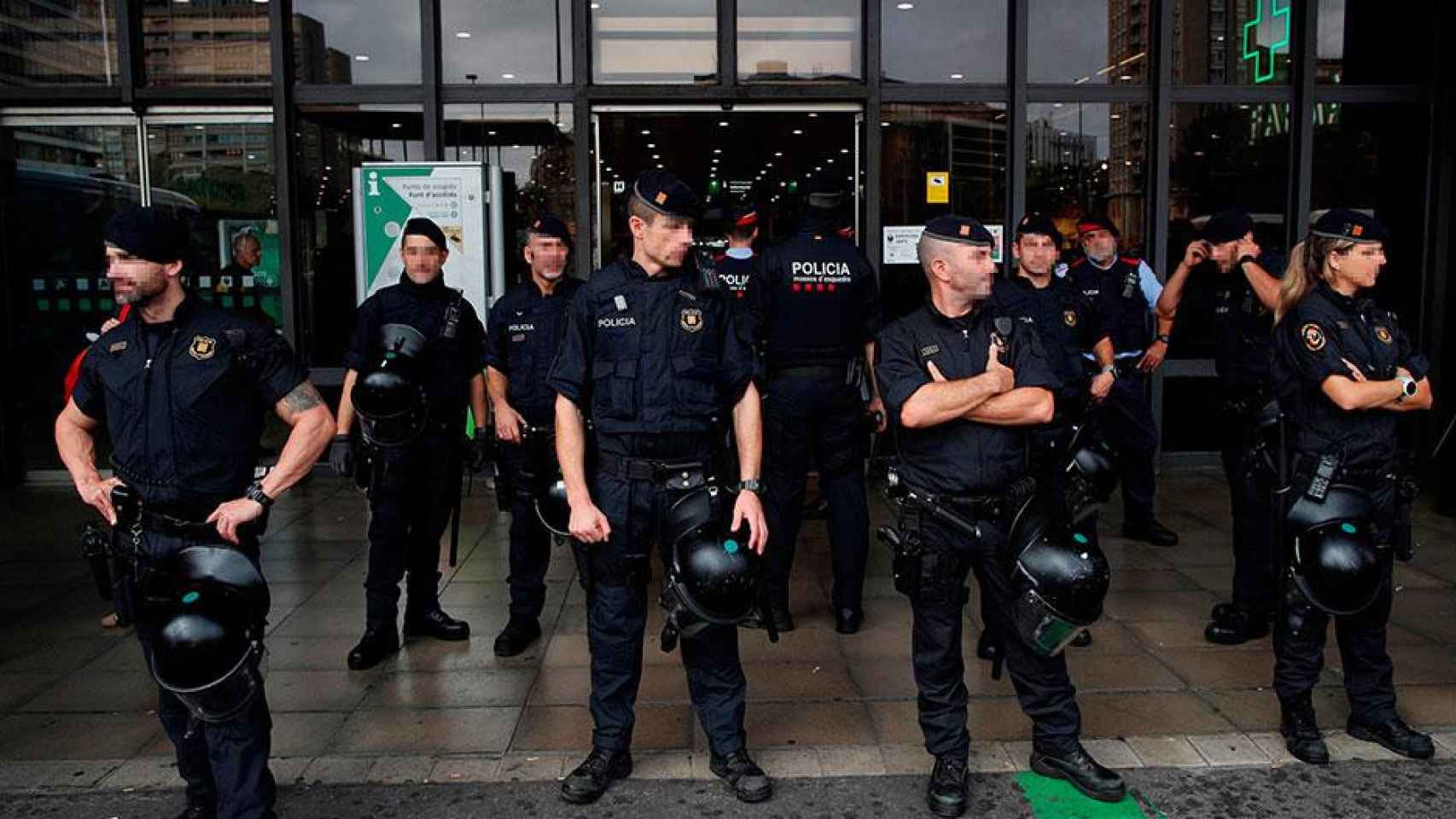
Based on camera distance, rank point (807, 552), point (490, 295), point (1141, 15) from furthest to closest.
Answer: point (1141, 15)
point (490, 295)
point (807, 552)

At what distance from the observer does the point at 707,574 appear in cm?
376

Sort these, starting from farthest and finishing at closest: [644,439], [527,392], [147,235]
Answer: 1. [527,392]
2. [644,439]
3. [147,235]

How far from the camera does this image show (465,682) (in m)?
5.09

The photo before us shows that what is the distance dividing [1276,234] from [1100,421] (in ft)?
10.4

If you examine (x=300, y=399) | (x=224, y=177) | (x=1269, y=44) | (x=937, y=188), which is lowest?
(x=300, y=399)

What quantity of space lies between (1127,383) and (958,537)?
3.91 m

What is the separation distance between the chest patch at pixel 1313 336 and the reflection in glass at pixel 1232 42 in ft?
18.7

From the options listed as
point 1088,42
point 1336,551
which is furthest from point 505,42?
point 1336,551

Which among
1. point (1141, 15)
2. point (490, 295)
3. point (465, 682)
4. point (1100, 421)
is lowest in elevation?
point (465, 682)

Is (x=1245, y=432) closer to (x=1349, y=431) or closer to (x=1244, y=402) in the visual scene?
(x=1244, y=402)

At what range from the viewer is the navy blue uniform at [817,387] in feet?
18.7

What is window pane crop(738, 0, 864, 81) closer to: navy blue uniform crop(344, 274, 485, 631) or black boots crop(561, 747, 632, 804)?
navy blue uniform crop(344, 274, 485, 631)

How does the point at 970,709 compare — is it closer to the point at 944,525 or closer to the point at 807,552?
the point at 944,525

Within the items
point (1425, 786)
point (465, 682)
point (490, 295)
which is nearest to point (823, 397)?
point (465, 682)
